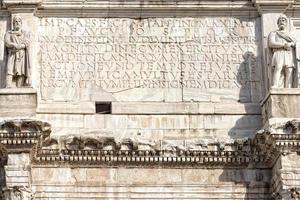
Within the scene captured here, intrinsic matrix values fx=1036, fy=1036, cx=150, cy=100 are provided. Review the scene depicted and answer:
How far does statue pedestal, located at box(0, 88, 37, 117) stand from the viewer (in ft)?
51.8

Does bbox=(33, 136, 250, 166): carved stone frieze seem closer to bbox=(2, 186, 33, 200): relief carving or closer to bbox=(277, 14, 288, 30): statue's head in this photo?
bbox=(2, 186, 33, 200): relief carving

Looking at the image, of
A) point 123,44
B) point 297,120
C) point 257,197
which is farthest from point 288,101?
point 123,44

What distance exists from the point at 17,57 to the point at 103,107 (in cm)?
158

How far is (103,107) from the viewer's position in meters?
16.6

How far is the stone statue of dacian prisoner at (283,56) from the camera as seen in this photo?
16375 mm

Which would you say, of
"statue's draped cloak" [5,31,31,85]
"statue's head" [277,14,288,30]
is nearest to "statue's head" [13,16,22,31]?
"statue's draped cloak" [5,31,31,85]

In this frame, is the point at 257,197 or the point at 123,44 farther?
the point at 123,44

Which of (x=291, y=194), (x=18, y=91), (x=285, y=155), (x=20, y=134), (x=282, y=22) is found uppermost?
(x=282, y=22)

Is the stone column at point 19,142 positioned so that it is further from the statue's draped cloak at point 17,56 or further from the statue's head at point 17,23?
the statue's head at point 17,23

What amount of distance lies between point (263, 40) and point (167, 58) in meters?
1.61

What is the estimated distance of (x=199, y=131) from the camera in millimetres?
16391

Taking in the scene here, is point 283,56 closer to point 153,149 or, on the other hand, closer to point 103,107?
point 153,149

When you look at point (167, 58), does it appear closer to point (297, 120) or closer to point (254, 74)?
point (254, 74)

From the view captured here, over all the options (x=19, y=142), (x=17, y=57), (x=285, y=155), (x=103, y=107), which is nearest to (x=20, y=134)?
(x=19, y=142)
